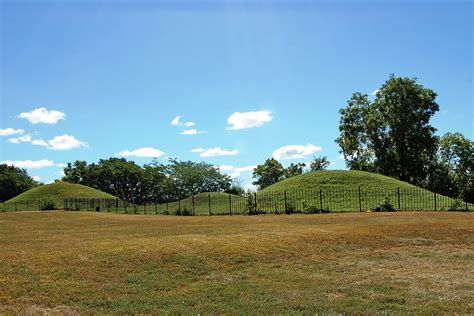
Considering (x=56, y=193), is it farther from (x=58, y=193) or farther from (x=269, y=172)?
(x=269, y=172)

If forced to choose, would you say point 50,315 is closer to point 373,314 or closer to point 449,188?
point 373,314

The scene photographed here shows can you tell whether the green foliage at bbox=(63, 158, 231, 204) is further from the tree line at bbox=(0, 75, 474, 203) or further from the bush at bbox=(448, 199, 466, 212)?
the bush at bbox=(448, 199, 466, 212)

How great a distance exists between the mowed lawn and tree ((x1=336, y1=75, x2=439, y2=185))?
4734 centimetres

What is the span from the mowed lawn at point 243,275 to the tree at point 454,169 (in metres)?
51.7

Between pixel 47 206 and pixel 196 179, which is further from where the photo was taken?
pixel 196 179

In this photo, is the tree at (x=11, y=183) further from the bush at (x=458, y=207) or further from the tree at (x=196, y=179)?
the bush at (x=458, y=207)

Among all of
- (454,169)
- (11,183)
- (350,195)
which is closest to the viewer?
(350,195)

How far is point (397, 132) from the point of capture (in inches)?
2440

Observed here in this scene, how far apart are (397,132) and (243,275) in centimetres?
5510

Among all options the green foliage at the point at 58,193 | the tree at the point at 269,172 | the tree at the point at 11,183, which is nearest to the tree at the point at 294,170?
the tree at the point at 269,172

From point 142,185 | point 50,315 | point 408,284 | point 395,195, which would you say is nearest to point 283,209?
point 395,195

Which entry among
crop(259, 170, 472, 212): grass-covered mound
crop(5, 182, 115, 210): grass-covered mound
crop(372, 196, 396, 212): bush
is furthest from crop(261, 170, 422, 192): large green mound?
crop(5, 182, 115, 210): grass-covered mound

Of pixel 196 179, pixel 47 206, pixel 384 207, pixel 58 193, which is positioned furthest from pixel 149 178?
pixel 384 207

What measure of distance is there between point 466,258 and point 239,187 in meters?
84.9
